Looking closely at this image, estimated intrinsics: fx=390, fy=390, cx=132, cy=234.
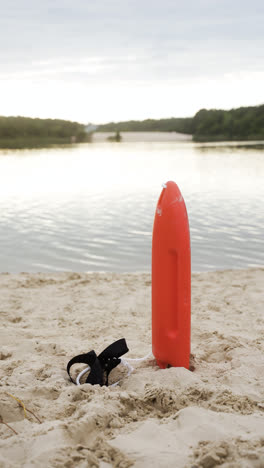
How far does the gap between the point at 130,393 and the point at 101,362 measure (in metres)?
0.60

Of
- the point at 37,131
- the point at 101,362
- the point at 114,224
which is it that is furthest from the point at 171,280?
the point at 37,131

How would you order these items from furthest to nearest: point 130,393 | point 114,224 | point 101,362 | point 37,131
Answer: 1. point 37,131
2. point 114,224
3. point 101,362
4. point 130,393

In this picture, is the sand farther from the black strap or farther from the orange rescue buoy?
the orange rescue buoy

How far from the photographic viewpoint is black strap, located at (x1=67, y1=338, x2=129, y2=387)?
304cm

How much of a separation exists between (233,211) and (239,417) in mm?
10371

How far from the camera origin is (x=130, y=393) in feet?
8.71

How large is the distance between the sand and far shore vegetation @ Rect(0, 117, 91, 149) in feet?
272

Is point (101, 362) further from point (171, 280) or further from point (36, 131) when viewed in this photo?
point (36, 131)

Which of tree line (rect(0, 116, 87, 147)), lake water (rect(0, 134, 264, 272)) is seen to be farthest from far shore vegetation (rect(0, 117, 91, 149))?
lake water (rect(0, 134, 264, 272))

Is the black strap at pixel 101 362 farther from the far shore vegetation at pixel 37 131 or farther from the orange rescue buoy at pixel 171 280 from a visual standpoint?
the far shore vegetation at pixel 37 131

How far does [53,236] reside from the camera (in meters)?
9.86

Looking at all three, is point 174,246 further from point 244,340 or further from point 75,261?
point 75,261

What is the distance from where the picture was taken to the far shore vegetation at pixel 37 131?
85544 mm

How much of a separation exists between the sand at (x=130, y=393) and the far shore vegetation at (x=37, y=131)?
272ft
